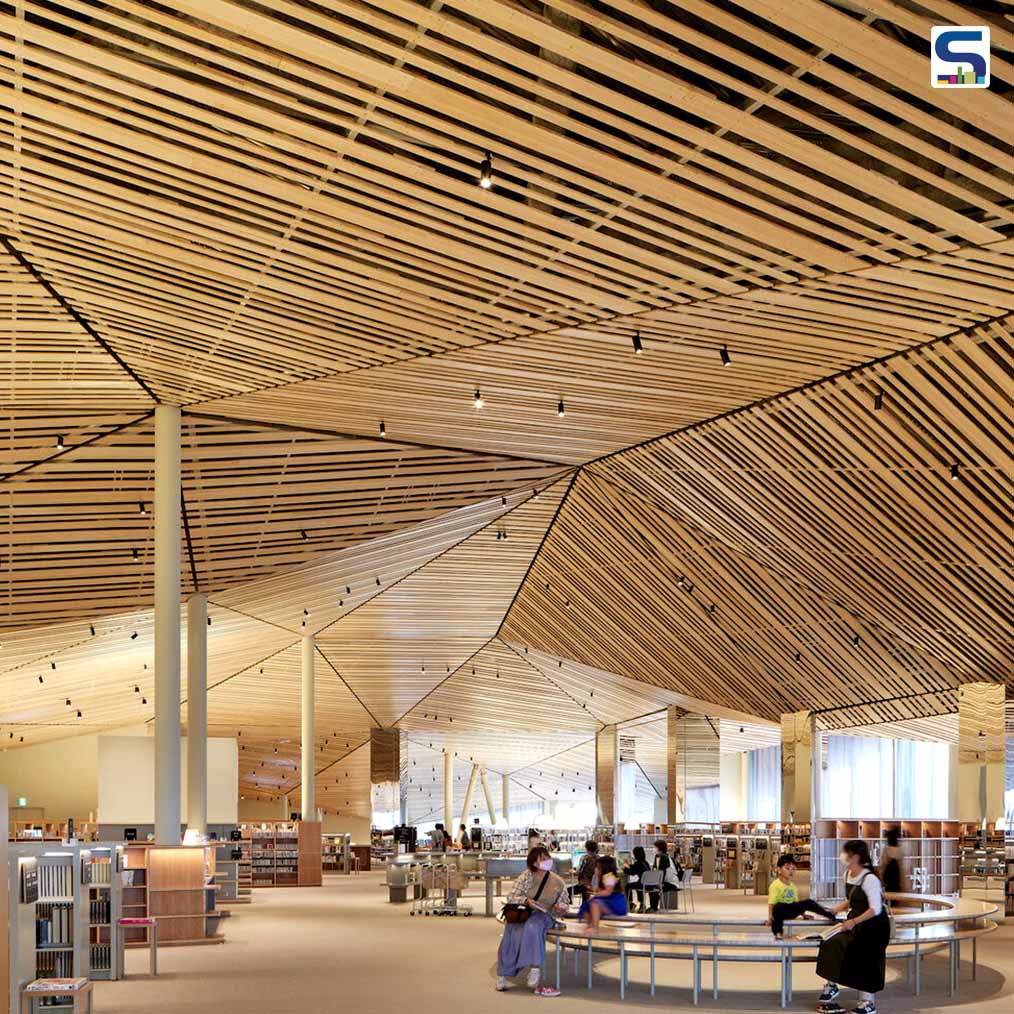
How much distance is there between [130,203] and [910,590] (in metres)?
11.9

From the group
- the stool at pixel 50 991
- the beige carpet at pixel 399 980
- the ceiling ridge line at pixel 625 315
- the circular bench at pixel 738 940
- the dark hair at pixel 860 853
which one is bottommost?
the beige carpet at pixel 399 980

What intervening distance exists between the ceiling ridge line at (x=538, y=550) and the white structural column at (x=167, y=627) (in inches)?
218

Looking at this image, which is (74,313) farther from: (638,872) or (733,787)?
(733,787)

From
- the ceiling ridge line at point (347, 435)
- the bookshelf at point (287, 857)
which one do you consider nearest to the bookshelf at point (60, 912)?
the ceiling ridge line at point (347, 435)

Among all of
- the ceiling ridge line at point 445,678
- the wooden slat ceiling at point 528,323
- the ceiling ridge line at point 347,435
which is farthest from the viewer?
the ceiling ridge line at point 445,678

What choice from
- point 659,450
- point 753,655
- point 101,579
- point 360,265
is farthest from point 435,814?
point 360,265

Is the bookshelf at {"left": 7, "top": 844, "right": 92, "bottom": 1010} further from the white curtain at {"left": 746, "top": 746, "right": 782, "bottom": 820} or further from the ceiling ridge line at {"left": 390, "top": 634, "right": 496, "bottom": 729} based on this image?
the white curtain at {"left": 746, "top": 746, "right": 782, "bottom": 820}

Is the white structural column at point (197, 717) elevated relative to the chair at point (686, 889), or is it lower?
elevated

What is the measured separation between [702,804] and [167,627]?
21.9 metres

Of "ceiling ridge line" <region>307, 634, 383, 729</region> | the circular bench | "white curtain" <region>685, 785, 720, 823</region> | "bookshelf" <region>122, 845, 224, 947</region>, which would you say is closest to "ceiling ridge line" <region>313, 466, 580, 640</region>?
"ceiling ridge line" <region>307, 634, 383, 729</region>

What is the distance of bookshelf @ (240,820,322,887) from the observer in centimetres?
3016

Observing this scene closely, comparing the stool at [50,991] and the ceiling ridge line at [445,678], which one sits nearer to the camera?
the stool at [50,991]

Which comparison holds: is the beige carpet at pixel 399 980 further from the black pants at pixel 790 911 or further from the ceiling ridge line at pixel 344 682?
the ceiling ridge line at pixel 344 682

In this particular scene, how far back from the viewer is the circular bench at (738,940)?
11055 mm
